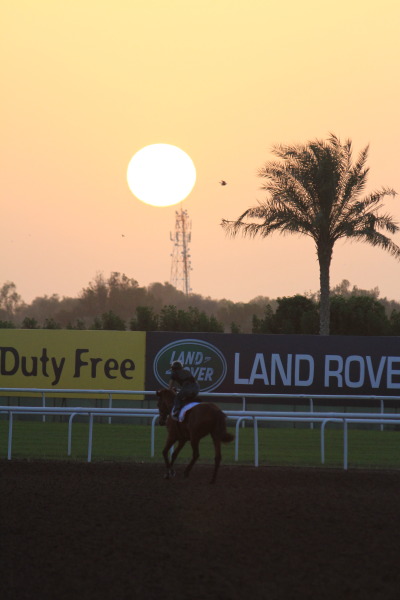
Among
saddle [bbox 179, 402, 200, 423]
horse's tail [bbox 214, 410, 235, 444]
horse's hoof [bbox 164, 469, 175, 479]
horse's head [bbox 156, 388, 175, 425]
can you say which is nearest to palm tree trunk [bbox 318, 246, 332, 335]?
horse's head [bbox 156, 388, 175, 425]

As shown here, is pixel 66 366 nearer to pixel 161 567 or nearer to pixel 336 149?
pixel 336 149

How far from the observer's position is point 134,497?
11414 mm

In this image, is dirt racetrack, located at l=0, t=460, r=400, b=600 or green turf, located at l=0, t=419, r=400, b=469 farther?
green turf, located at l=0, t=419, r=400, b=469

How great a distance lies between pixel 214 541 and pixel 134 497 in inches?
118

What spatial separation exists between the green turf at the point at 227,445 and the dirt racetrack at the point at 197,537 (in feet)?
9.06

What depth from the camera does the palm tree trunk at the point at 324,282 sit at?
32875 mm

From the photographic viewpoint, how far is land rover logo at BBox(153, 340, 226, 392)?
24.3 metres

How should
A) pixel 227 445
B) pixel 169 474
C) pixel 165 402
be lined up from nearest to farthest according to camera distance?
pixel 169 474 → pixel 165 402 → pixel 227 445

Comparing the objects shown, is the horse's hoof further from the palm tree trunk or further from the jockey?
the palm tree trunk

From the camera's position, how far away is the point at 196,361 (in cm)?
2439

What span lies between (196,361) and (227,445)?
18.1 ft

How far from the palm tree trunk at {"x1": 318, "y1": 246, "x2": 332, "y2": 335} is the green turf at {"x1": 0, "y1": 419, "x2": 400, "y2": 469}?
350 inches

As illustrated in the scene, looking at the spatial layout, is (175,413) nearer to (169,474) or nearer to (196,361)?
(169,474)

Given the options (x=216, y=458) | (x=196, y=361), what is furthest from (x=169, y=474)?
(x=196, y=361)
